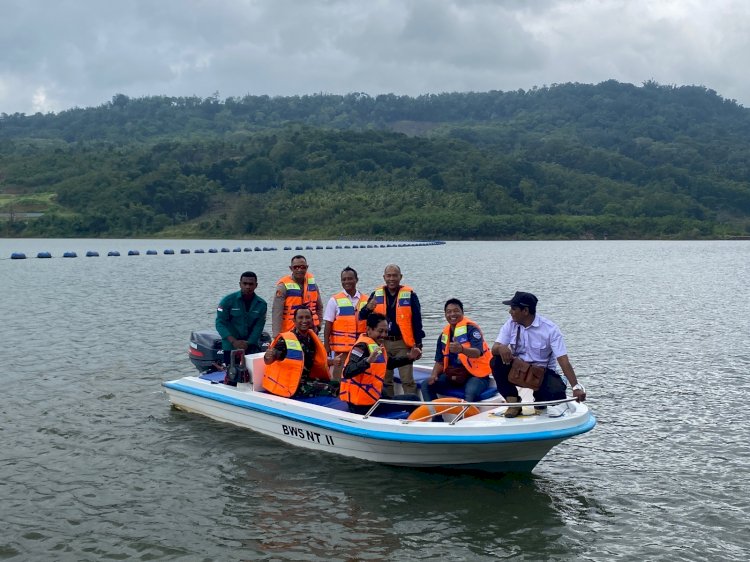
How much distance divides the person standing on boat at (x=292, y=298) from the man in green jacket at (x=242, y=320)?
401 millimetres

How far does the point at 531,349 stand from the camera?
28.2 ft

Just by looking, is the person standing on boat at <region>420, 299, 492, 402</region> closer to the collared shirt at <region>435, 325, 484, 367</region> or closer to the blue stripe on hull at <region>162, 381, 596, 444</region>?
the collared shirt at <region>435, 325, 484, 367</region>

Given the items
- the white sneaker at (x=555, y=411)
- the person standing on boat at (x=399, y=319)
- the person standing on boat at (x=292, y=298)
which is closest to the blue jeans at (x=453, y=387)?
the person standing on boat at (x=399, y=319)

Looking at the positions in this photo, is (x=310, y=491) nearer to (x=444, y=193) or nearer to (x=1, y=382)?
(x=1, y=382)

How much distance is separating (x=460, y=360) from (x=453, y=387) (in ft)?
1.43

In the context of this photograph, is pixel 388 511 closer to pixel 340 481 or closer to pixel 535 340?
pixel 340 481

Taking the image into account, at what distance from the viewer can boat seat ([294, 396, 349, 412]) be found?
9961 mm

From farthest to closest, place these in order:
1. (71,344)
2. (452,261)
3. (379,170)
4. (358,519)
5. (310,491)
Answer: (379,170) → (452,261) → (71,344) → (310,491) → (358,519)

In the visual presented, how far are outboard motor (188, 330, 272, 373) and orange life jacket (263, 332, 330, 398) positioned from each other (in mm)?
1689

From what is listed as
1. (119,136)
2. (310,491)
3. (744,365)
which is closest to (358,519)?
(310,491)

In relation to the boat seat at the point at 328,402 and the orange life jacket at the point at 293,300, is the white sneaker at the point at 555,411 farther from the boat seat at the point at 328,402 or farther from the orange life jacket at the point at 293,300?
the orange life jacket at the point at 293,300

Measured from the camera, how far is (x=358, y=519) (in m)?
8.23

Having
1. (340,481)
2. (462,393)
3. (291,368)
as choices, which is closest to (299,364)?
(291,368)

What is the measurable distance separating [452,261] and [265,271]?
15.5m
